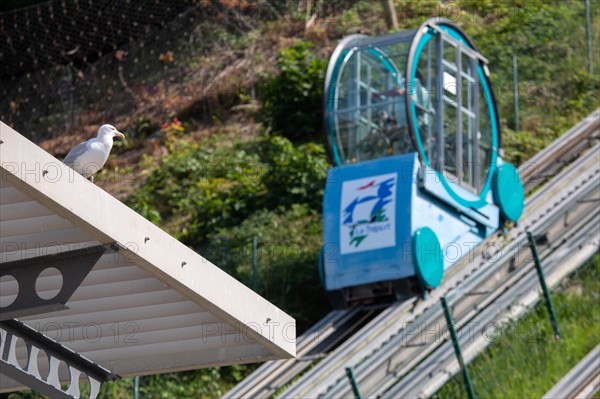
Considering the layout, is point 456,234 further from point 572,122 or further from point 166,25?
point 166,25

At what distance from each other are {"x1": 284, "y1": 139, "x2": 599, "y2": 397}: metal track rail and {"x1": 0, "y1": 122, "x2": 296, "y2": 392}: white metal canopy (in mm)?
5302

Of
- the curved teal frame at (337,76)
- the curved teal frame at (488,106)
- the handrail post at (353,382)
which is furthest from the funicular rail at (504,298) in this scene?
the curved teal frame at (337,76)

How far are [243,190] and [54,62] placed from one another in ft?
30.6

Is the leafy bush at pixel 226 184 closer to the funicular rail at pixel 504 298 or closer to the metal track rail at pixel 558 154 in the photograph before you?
the metal track rail at pixel 558 154

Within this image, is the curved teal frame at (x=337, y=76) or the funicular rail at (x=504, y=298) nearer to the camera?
the funicular rail at (x=504, y=298)

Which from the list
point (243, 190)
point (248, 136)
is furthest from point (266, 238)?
point (248, 136)

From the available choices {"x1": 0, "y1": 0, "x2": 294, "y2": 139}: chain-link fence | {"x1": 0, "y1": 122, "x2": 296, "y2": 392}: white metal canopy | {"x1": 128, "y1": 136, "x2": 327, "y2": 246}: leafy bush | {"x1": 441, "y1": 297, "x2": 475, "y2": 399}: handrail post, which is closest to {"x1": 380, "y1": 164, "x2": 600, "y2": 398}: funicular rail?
{"x1": 441, "y1": 297, "x2": 475, "y2": 399}: handrail post

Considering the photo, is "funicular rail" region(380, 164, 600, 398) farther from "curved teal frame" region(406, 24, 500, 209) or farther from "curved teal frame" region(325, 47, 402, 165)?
"curved teal frame" region(325, 47, 402, 165)

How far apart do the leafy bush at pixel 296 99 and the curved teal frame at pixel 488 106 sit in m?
3.96

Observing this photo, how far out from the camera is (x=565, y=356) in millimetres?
13883

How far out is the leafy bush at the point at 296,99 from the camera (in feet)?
72.9

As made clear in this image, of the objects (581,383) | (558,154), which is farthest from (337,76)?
(581,383)

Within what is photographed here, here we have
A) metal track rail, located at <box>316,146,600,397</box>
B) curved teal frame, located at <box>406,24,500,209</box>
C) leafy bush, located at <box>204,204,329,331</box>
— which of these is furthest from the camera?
leafy bush, located at <box>204,204,329,331</box>

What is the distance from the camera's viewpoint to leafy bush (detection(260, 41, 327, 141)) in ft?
72.9
